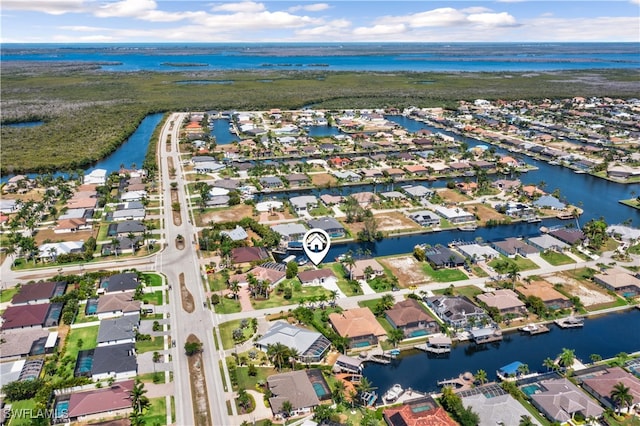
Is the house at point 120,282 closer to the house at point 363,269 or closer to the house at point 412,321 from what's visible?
the house at point 363,269

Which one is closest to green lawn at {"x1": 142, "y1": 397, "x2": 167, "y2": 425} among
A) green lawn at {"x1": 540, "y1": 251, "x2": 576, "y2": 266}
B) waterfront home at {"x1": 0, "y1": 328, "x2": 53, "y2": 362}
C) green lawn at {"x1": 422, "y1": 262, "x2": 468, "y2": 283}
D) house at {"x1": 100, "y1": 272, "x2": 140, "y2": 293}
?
waterfront home at {"x1": 0, "y1": 328, "x2": 53, "y2": 362}

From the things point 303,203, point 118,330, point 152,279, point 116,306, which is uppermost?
point 303,203

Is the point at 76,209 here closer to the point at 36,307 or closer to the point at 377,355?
the point at 36,307

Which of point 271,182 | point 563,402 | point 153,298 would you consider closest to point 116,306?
point 153,298

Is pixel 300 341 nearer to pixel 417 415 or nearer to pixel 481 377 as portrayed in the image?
pixel 417 415

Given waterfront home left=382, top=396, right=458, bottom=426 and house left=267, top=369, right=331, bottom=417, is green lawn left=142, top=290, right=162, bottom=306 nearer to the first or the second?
house left=267, top=369, right=331, bottom=417

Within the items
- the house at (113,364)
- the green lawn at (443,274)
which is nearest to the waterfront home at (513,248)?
the green lawn at (443,274)

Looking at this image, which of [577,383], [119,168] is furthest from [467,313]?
[119,168]
